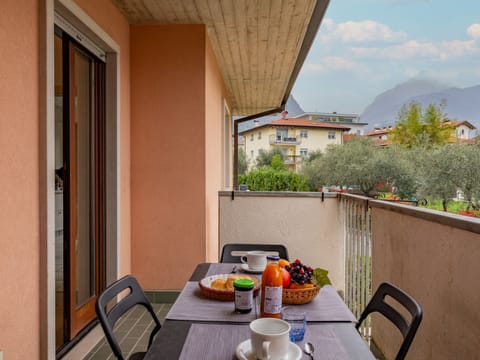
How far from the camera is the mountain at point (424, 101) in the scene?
30.1m

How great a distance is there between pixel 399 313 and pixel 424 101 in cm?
3468

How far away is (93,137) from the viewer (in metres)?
3.00

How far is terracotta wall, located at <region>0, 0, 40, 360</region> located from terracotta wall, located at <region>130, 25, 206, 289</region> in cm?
160

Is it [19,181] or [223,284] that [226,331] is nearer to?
[223,284]

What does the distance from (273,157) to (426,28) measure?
175 ft

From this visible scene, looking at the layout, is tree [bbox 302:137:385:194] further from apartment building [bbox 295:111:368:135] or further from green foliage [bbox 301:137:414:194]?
apartment building [bbox 295:111:368:135]

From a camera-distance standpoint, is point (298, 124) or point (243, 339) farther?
point (298, 124)

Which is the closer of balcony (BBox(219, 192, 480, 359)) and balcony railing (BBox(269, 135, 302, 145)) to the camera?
balcony (BBox(219, 192, 480, 359))

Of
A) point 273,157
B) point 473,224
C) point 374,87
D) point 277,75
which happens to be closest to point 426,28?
point 374,87

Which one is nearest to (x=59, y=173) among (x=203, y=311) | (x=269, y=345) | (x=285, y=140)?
(x=203, y=311)

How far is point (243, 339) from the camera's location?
1.07 m

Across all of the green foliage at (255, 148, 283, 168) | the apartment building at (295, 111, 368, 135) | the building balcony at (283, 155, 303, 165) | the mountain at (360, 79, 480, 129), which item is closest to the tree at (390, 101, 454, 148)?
the mountain at (360, 79, 480, 129)

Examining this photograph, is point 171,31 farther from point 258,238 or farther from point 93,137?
point 258,238

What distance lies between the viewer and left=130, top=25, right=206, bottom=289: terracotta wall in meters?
3.52
